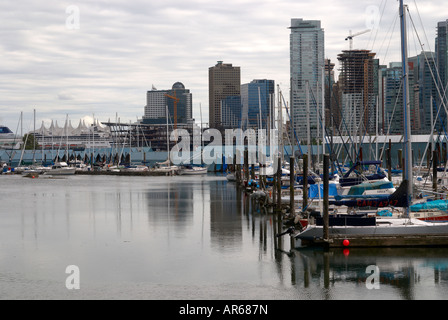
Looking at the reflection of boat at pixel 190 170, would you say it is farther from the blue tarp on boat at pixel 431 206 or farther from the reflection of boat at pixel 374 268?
the reflection of boat at pixel 374 268

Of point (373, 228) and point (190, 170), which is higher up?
point (373, 228)

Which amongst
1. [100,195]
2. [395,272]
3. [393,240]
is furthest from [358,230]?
[100,195]

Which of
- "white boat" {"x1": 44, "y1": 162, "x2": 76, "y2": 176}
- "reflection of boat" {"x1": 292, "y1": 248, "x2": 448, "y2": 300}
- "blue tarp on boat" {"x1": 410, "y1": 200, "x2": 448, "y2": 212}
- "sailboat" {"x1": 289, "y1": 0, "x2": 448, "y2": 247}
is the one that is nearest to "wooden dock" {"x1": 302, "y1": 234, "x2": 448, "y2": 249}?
"sailboat" {"x1": 289, "y1": 0, "x2": 448, "y2": 247}

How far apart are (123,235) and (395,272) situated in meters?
19.1

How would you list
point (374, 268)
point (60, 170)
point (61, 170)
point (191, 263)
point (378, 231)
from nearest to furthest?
point (374, 268) < point (191, 263) < point (378, 231) < point (60, 170) < point (61, 170)

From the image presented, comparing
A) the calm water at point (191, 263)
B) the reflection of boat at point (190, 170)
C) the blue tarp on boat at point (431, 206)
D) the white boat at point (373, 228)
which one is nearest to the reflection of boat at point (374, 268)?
the calm water at point (191, 263)

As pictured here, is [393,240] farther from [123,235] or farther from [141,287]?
[123,235]

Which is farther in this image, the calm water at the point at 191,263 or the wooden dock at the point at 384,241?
the wooden dock at the point at 384,241

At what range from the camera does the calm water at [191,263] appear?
26812mm

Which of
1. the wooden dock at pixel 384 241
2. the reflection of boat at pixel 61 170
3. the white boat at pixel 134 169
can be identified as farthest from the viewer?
the reflection of boat at pixel 61 170

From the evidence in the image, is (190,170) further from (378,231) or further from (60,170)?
(378,231)

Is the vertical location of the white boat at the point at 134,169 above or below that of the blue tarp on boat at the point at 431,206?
below

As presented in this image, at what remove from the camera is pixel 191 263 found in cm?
3256

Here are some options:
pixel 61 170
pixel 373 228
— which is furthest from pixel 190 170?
pixel 373 228
